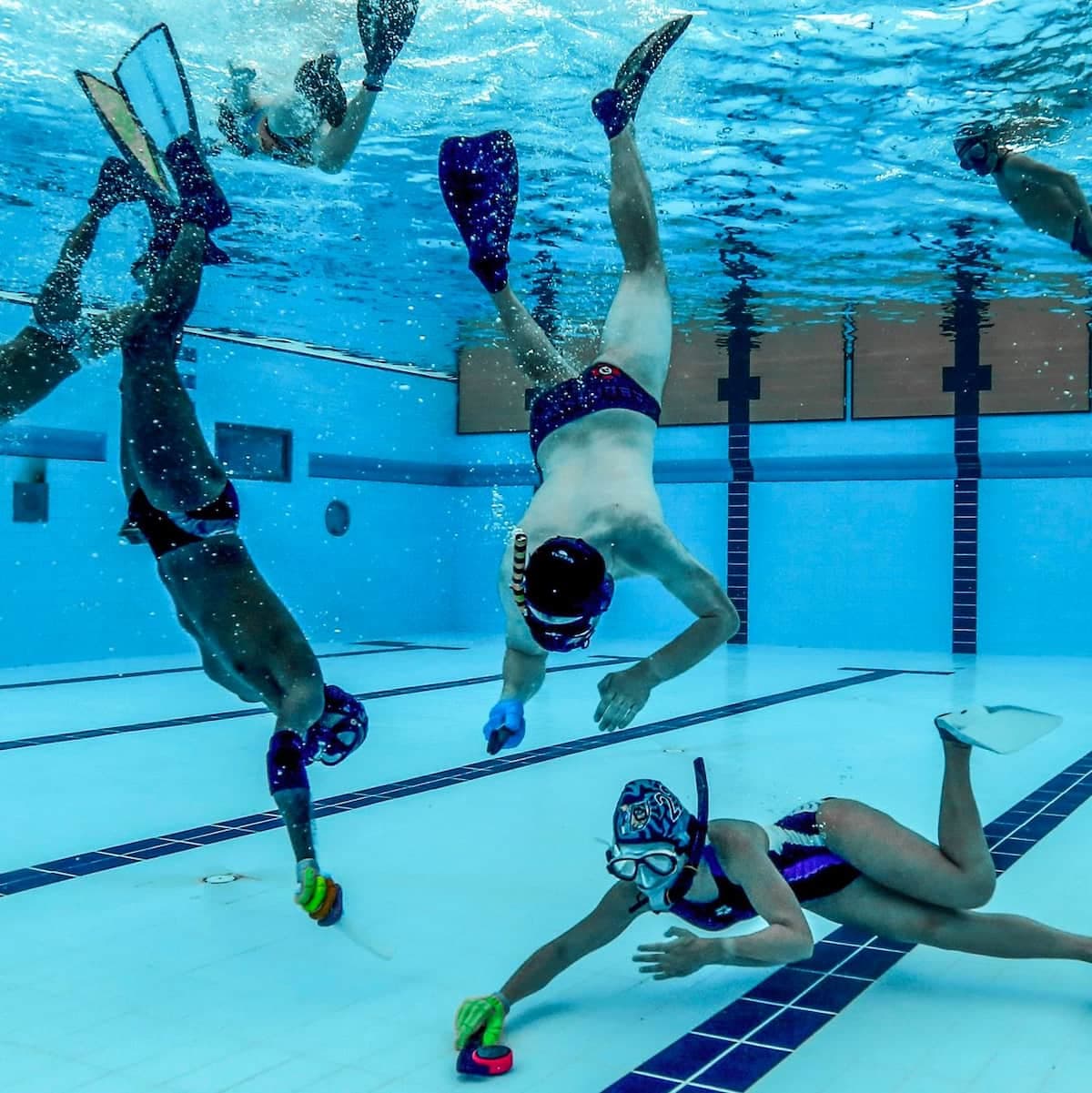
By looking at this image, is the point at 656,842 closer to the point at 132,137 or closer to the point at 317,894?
the point at 317,894

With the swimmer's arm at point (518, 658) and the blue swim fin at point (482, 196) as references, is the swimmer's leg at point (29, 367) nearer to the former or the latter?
the blue swim fin at point (482, 196)

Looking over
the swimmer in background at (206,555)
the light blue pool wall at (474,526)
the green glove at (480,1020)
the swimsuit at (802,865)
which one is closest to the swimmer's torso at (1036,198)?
the swimsuit at (802,865)

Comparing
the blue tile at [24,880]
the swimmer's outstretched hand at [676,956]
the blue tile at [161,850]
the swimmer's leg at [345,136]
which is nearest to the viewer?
the swimmer's outstretched hand at [676,956]

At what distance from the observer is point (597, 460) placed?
3359 mm

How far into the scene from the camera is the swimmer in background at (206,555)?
393 cm

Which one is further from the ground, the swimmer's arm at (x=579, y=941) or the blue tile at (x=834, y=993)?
the swimmer's arm at (x=579, y=941)

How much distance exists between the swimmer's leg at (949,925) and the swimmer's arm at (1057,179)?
240 centimetres

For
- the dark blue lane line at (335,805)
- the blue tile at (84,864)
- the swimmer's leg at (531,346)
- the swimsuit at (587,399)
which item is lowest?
the dark blue lane line at (335,805)

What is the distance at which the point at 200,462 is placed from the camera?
410 cm

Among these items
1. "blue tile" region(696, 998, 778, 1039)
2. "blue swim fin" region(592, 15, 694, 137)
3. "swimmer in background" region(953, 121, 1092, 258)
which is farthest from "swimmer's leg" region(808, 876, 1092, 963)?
"blue swim fin" region(592, 15, 694, 137)

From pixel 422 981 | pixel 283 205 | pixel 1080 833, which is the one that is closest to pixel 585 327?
pixel 283 205

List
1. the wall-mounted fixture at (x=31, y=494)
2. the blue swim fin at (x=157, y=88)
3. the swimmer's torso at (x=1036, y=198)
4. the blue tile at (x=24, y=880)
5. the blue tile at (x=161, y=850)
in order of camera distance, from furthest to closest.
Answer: the wall-mounted fixture at (x=31, y=494)
the blue tile at (x=161, y=850)
the blue tile at (x=24, y=880)
the blue swim fin at (x=157, y=88)
the swimmer's torso at (x=1036, y=198)

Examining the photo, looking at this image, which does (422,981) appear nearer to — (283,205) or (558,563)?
(558,563)

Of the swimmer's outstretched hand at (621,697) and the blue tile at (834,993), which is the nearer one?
the swimmer's outstretched hand at (621,697)
